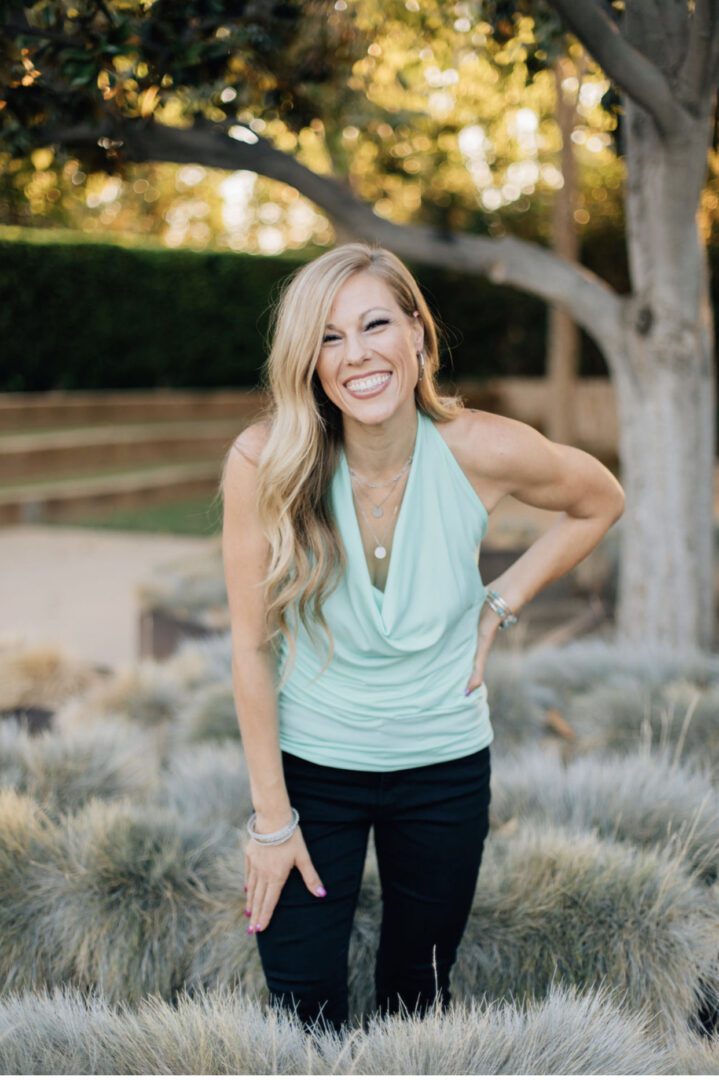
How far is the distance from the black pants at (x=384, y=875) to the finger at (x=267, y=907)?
0.6 inches

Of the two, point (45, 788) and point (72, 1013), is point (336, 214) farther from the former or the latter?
point (72, 1013)

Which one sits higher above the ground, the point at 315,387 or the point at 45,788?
the point at 315,387

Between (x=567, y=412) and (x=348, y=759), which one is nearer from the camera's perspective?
(x=348, y=759)

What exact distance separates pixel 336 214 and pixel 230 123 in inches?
28.8

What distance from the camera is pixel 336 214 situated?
469cm

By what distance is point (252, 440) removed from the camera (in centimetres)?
222

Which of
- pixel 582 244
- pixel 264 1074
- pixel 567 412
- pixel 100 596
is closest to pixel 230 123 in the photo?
pixel 264 1074

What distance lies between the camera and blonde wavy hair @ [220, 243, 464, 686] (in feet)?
6.98

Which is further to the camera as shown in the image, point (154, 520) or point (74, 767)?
point (154, 520)

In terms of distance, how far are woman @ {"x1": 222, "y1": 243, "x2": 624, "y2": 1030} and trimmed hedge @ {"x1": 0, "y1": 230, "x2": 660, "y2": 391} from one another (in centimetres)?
1113

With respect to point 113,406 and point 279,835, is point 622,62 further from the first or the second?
point 113,406

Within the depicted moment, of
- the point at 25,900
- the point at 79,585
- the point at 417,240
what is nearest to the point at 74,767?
the point at 25,900

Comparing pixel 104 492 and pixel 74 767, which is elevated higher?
pixel 104 492

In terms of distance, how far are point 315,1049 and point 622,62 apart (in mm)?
2790
